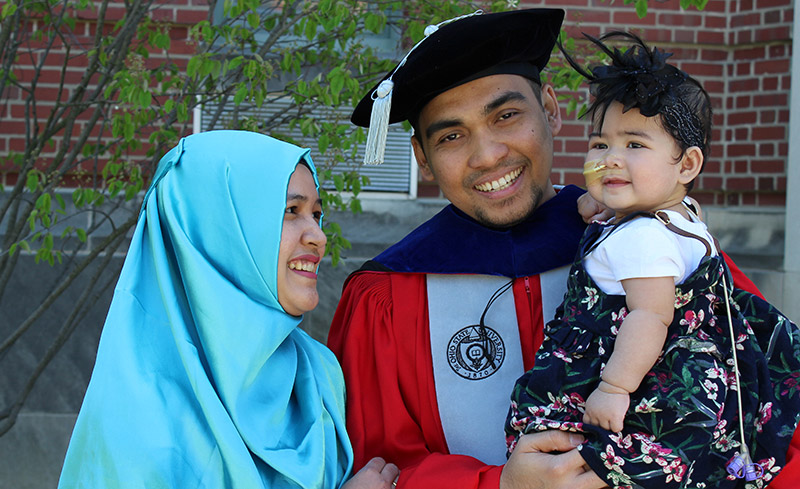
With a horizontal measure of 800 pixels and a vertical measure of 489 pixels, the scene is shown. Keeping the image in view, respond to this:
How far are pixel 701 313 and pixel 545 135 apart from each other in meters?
0.86

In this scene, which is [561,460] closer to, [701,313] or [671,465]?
[671,465]

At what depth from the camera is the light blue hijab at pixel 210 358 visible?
210 centimetres

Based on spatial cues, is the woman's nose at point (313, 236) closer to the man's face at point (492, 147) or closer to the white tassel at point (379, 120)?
the white tassel at point (379, 120)

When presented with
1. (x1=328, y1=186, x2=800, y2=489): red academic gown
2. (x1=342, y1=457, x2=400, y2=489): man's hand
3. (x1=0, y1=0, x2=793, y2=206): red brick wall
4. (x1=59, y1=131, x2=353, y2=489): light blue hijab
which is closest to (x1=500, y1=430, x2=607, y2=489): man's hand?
(x1=328, y1=186, x2=800, y2=489): red academic gown

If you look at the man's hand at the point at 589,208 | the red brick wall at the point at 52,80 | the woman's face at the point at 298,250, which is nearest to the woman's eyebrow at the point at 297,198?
the woman's face at the point at 298,250

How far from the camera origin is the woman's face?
2.31 meters

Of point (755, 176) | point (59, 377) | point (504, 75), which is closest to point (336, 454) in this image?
point (504, 75)

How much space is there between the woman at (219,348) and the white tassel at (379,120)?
301mm

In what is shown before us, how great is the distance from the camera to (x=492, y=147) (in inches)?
103

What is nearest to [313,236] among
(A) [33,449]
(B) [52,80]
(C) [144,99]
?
(C) [144,99]

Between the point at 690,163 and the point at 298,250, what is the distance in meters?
1.01

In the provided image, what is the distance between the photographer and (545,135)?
2703 millimetres

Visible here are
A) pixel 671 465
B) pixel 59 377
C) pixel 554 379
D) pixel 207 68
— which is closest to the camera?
pixel 671 465

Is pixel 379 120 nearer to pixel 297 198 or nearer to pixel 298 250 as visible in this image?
pixel 297 198
